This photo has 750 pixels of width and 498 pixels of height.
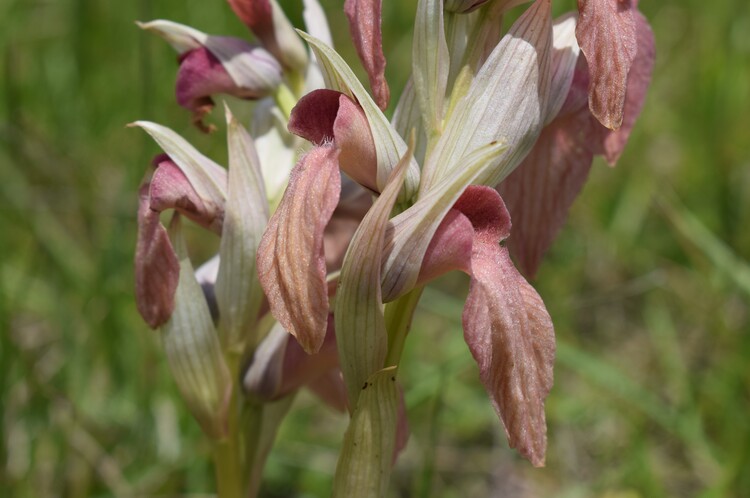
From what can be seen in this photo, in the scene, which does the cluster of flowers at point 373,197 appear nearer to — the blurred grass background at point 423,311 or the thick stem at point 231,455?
the thick stem at point 231,455

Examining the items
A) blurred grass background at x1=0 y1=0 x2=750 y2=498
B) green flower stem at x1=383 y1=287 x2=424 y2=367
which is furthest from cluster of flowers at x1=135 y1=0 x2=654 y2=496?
blurred grass background at x1=0 y1=0 x2=750 y2=498

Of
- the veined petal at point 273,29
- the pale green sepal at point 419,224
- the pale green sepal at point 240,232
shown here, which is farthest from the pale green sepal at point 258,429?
the veined petal at point 273,29

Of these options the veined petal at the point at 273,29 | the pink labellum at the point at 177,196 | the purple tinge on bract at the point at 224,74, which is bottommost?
the pink labellum at the point at 177,196

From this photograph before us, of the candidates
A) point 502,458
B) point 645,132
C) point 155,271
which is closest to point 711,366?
point 502,458

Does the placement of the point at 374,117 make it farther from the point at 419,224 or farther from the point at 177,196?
the point at 177,196

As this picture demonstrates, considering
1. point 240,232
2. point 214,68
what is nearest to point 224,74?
point 214,68

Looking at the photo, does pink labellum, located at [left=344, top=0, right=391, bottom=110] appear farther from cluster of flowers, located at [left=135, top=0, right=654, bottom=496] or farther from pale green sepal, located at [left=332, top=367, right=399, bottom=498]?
pale green sepal, located at [left=332, top=367, right=399, bottom=498]

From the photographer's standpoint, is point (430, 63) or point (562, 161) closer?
point (430, 63)
